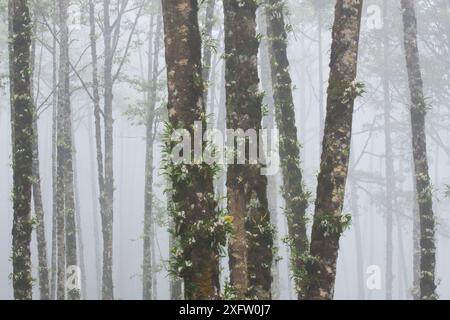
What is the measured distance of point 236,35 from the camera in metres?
7.62

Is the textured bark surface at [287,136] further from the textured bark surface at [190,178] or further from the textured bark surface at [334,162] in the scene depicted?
the textured bark surface at [190,178]

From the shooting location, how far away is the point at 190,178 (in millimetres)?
5562

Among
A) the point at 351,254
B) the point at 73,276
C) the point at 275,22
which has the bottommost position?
the point at 351,254

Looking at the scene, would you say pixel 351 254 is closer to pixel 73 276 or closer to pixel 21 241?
pixel 73 276

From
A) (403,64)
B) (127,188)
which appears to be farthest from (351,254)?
(403,64)

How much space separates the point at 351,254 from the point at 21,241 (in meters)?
63.3

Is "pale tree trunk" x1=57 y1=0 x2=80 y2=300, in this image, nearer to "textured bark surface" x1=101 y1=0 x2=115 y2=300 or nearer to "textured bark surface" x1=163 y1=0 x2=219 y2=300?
"textured bark surface" x1=101 y1=0 x2=115 y2=300

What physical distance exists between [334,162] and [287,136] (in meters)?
2.83

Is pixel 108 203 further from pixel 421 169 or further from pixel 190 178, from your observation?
Result: pixel 190 178

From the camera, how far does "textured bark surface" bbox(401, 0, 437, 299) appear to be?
36.4ft

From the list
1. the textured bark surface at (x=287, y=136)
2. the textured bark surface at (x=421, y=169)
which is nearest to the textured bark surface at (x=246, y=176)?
the textured bark surface at (x=287, y=136)

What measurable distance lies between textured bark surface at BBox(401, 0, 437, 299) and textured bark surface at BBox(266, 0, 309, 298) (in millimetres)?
3098

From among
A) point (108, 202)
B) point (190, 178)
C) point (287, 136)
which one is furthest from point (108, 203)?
point (190, 178)

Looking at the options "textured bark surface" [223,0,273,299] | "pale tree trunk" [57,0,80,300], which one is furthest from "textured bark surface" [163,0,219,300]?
"pale tree trunk" [57,0,80,300]
